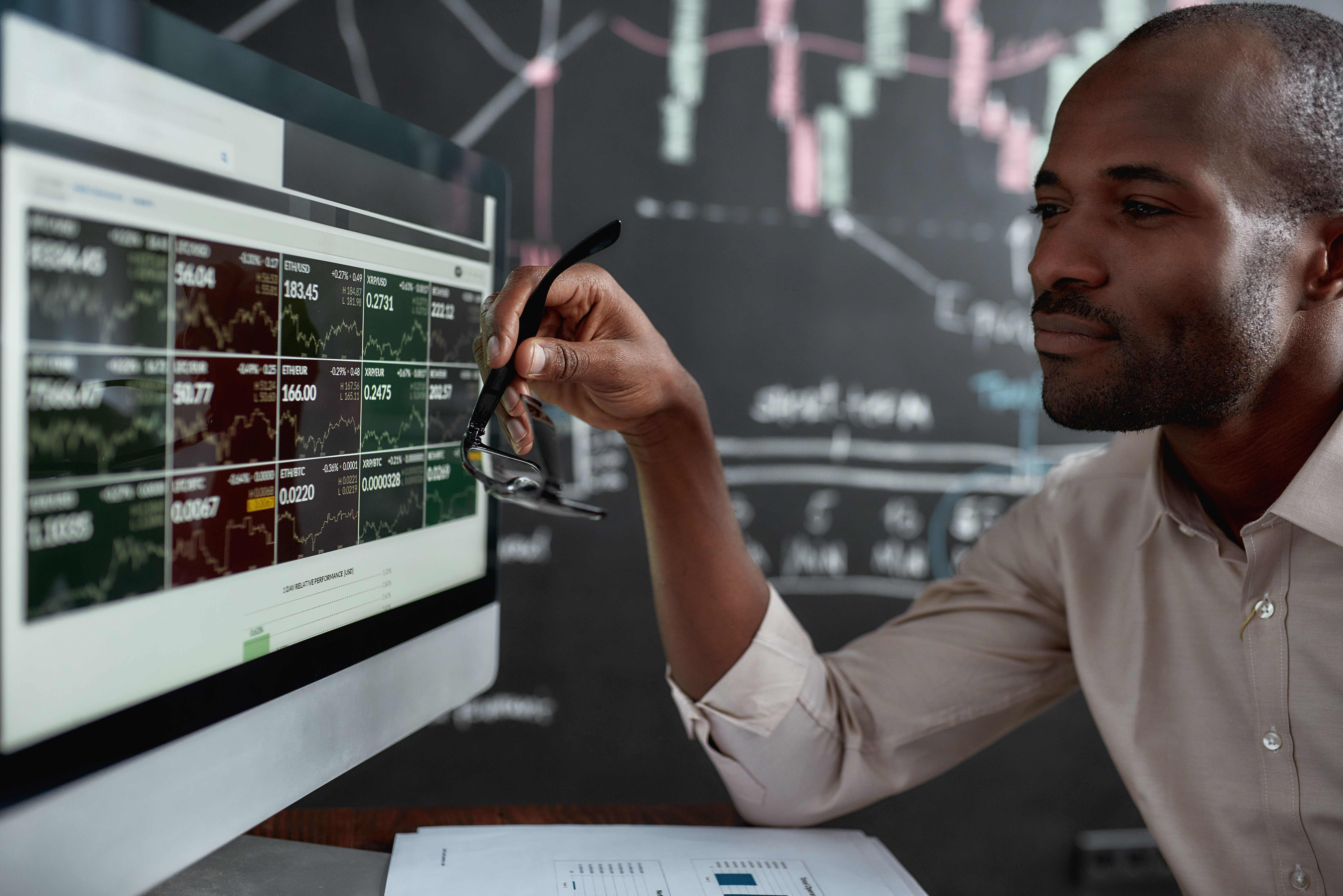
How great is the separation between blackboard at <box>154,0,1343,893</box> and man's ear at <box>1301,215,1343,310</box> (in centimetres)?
88

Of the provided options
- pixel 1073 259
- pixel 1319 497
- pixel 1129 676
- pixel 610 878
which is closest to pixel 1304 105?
pixel 1073 259

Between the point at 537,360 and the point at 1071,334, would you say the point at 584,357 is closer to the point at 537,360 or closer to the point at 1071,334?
the point at 537,360

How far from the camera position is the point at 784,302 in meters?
1.54

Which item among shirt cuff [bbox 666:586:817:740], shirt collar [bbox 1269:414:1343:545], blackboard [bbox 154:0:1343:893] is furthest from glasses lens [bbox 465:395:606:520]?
blackboard [bbox 154:0:1343:893]

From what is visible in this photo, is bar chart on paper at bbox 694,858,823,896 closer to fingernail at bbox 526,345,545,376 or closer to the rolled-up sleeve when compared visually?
the rolled-up sleeve

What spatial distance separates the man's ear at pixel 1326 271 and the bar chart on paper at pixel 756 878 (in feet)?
2.07

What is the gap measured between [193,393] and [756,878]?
474 millimetres

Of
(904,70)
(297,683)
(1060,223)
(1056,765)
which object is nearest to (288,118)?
(297,683)

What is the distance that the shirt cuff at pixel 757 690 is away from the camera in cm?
72

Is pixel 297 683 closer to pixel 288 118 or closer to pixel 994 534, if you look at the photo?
pixel 288 118

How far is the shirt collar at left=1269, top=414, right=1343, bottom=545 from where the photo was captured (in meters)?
0.65

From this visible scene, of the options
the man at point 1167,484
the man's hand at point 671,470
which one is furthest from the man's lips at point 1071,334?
the man's hand at point 671,470

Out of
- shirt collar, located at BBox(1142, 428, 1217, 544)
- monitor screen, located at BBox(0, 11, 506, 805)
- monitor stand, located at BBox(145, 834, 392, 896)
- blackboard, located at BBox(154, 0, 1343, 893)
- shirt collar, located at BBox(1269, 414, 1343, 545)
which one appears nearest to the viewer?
monitor screen, located at BBox(0, 11, 506, 805)

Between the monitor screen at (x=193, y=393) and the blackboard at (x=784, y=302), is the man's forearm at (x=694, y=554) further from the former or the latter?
the blackboard at (x=784, y=302)
